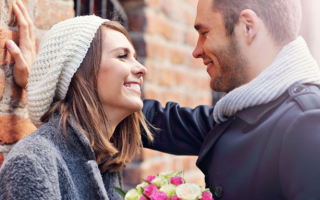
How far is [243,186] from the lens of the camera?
5.42 feet

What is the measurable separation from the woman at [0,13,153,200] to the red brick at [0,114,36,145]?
8 centimetres

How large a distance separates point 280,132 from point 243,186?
0.26 m

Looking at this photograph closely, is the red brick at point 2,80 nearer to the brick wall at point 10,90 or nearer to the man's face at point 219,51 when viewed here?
the brick wall at point 10,90

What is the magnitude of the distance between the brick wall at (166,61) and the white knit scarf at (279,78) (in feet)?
3.39

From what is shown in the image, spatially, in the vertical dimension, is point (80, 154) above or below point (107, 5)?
below

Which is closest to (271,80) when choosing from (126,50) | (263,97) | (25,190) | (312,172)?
(263,97)

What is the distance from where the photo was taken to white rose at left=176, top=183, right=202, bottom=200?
146 centimetres

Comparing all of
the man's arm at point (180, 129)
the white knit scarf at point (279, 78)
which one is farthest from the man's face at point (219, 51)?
the man's arm at point (180, 129)

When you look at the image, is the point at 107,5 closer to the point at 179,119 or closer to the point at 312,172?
the point at 179,119

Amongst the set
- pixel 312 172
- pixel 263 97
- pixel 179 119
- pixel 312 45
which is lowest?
pixel 312 45

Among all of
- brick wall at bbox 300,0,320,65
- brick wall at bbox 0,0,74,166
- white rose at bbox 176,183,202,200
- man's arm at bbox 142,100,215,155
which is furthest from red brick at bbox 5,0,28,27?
brick wall at bbox 300,0,320,65

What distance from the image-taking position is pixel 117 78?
1.86m

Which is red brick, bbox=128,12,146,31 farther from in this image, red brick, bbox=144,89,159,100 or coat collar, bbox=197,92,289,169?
coat collar, bbox=197,92,289,169

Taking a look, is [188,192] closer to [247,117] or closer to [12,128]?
[247,117]
